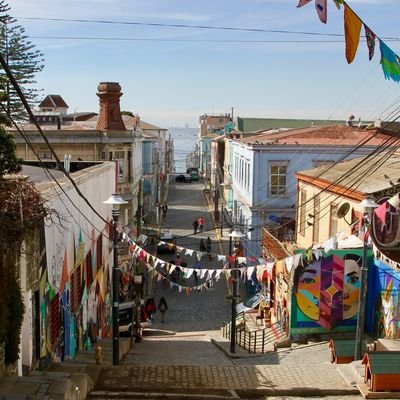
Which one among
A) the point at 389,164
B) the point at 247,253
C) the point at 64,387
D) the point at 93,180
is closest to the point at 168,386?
the point at 64,387

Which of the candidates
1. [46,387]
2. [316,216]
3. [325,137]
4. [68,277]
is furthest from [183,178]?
[46,387]

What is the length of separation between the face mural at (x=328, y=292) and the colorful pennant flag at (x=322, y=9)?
11596 mm

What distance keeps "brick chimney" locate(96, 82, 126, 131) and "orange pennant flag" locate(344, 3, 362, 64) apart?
1086 inches

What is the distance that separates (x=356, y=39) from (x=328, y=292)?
1169 centimetres

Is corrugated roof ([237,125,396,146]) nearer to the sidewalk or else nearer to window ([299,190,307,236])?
window ([299,190,307,236])

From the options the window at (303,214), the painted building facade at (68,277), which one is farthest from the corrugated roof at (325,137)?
the painted building facade at (68,277)

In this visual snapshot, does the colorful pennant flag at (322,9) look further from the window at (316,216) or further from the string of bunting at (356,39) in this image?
the window at (316,216)

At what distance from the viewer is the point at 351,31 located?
637 centimetres

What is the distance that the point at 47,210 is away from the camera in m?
9.48

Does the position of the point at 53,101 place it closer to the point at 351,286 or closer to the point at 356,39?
the point at 351,286

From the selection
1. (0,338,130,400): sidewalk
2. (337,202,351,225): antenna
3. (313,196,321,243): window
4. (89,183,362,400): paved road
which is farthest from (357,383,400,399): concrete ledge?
(313,196,321,243): window

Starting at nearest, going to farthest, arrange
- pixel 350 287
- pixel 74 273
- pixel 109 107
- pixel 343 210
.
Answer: pixel 74 273
pixel 350 287
pixel 343 210
pixel 109 107

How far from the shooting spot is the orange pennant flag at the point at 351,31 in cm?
Result: 637

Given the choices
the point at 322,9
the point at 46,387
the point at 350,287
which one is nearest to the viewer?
the point at 322,9
